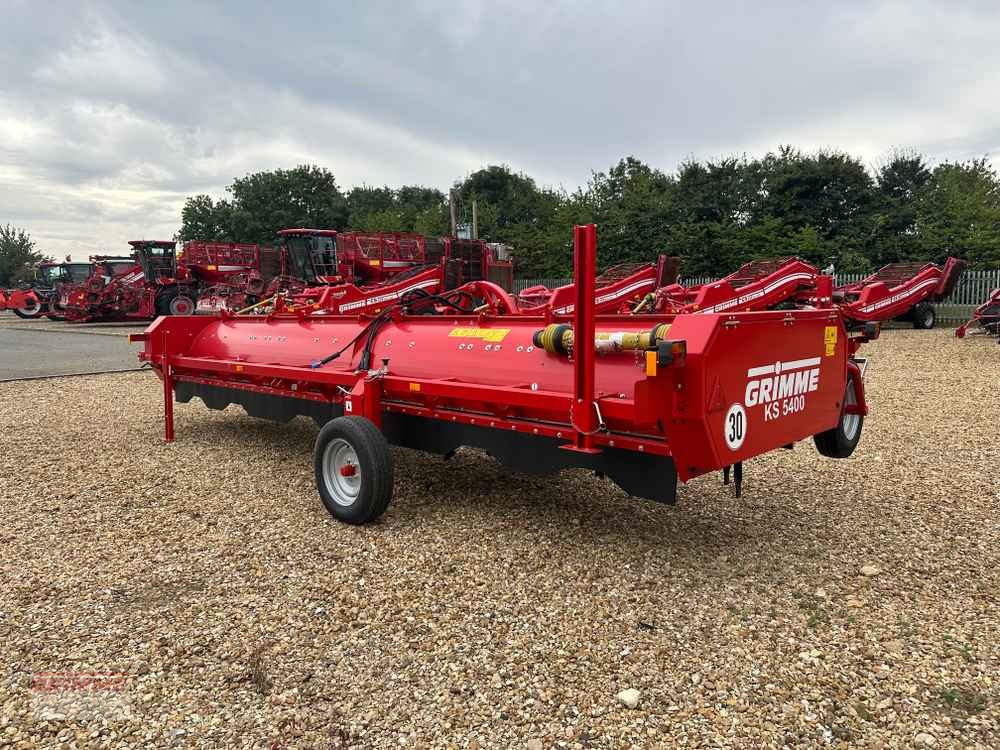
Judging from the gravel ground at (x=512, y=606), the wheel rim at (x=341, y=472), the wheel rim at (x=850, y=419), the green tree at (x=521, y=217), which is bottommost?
the gravel ground at (x=512, y=606)

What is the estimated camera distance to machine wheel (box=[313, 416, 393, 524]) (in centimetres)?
364

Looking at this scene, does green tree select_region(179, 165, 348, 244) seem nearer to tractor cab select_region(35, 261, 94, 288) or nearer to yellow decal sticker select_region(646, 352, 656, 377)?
tractor cab select_region(35, 261, 94, 288)

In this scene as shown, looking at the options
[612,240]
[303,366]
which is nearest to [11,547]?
[303,366]

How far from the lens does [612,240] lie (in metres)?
28.2

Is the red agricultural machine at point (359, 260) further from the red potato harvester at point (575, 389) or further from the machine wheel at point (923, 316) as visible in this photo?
the red potato harvester at point (575, 389)

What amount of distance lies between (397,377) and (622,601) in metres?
1.79

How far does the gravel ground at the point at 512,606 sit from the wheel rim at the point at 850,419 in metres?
0.35

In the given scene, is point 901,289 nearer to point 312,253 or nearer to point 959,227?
point 959,227

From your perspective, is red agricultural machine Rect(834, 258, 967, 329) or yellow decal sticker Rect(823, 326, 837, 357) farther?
red agricultural machine Rect(834, 258, 967, 329)

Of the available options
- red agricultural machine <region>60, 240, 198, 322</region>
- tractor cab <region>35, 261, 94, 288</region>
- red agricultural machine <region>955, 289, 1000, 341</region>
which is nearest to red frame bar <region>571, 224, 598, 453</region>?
red agricultural machine <region>955, 289, 1000, 341</region>

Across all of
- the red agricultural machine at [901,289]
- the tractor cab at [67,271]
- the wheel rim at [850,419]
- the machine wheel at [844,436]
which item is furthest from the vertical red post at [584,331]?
the tractor cab at [67,271]

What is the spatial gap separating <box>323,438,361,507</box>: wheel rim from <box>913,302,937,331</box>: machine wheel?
16.1 m

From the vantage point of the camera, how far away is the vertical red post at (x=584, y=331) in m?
2.85

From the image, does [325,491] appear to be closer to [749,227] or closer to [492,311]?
[492,311]
